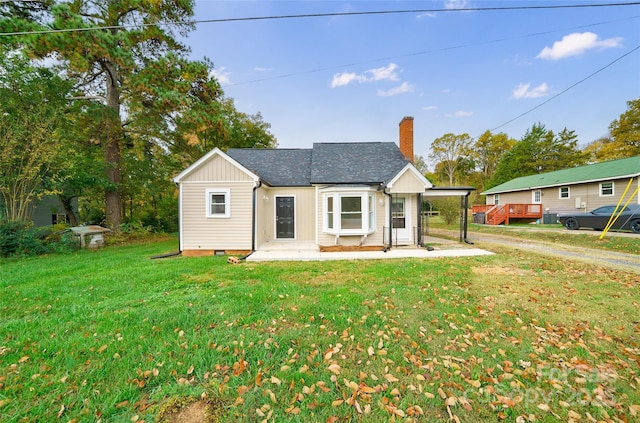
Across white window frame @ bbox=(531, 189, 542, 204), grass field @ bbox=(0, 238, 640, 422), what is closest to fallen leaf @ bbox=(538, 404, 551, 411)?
grass field @ bbox=(0, 238, 640, 422)

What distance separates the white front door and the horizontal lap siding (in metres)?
6.14

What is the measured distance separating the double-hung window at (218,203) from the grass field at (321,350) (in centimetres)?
406

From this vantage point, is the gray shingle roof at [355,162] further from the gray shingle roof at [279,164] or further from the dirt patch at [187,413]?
the dirt patch at [187,413]

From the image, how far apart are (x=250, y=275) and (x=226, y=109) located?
2168cm

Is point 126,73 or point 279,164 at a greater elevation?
point 126,73

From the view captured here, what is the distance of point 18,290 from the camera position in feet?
16.3

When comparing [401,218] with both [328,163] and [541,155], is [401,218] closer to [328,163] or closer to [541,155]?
[328,163]

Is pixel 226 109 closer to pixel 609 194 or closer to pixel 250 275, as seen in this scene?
pixel 250 275

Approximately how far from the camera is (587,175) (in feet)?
58.8

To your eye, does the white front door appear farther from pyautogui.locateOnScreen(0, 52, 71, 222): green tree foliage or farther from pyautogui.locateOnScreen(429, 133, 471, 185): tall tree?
pyautogui.locateOnScreen(429, 133, 471, 185): tall tree

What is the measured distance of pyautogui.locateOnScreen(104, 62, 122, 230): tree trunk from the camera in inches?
476

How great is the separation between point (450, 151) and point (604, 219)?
31544 mm

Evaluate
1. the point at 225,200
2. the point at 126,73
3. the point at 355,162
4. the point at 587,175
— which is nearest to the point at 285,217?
the point at 225,200

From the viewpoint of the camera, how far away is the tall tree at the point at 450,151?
40.6 meters
